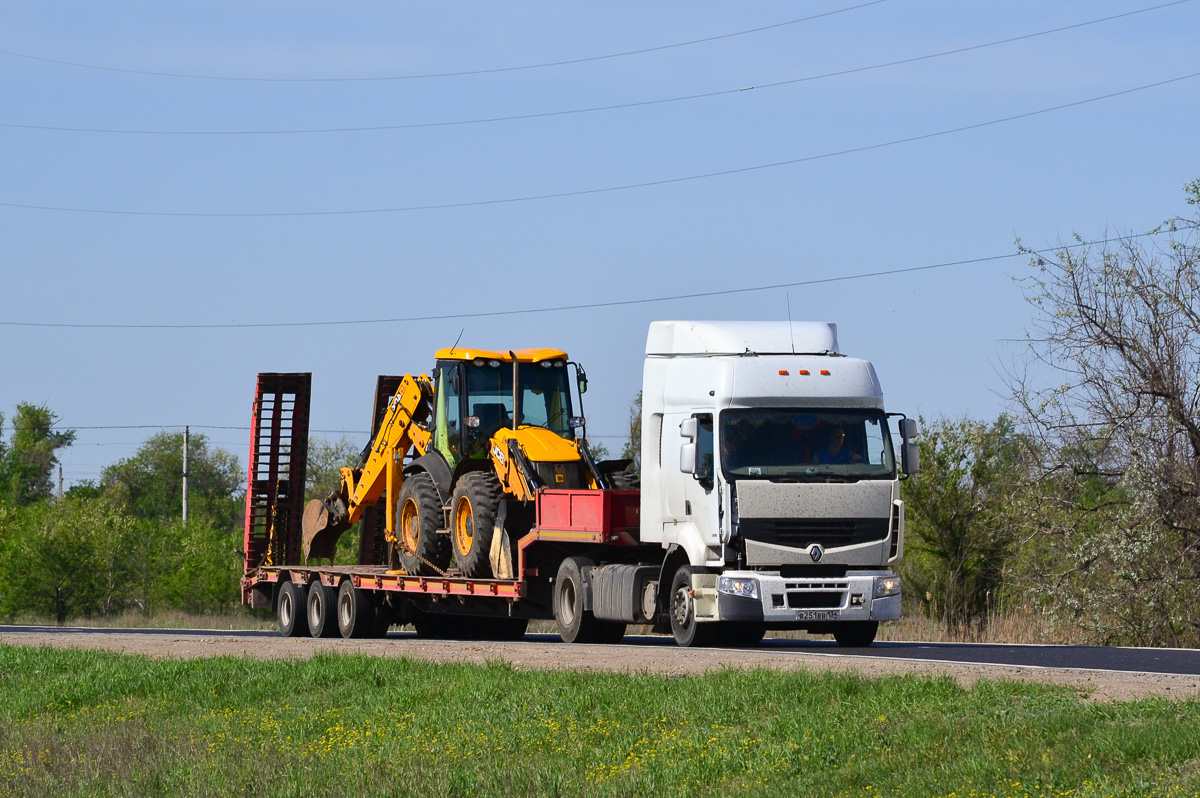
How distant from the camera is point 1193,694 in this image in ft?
40.8

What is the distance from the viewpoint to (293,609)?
2692 cm

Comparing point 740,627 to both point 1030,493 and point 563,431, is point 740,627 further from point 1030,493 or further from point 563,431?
point 1030,493

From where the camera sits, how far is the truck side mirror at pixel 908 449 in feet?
63.2

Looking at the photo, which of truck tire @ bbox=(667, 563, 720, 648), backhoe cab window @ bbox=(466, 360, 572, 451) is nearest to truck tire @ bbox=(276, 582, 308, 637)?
backhoe cab window @ bbox=(466, 360, 572, 451)

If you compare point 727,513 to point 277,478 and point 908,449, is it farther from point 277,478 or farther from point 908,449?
point 277,478

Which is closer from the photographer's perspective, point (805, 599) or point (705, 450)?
point (805, 599)

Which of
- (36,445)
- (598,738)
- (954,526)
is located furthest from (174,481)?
(598,738)

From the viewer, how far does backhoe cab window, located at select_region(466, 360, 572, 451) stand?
23.3 m

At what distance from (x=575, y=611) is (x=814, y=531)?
3864 mm

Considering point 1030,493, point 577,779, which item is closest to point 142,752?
point 577,779

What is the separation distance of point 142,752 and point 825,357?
9.56 meters

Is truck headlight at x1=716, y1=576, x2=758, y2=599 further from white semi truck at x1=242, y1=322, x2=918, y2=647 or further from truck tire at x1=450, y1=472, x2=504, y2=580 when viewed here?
truck tire at x1=450, y1=472, x2=504, y2=580

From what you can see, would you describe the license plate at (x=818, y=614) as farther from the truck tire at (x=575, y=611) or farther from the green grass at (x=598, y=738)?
the green grass at (x=598, y=738)

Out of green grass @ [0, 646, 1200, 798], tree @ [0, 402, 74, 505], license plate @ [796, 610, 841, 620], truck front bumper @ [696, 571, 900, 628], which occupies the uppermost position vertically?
tree @ [0, 402, 74, 505]
